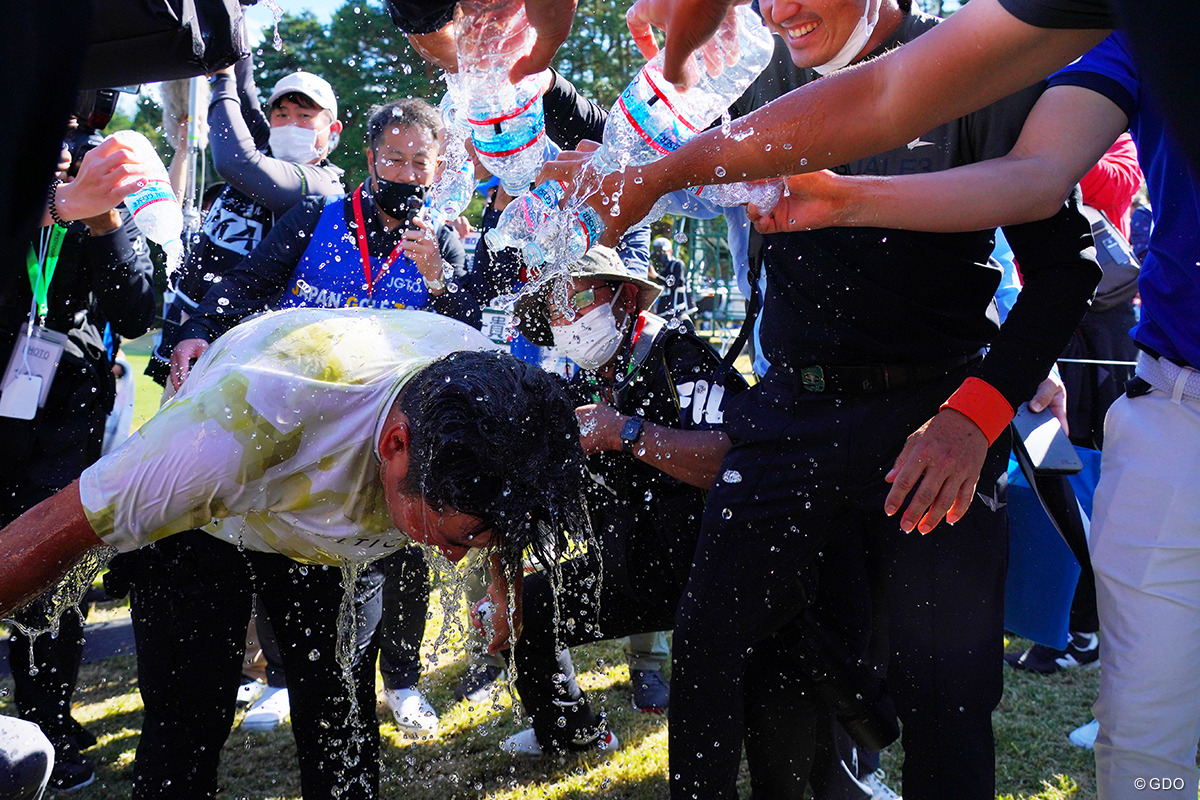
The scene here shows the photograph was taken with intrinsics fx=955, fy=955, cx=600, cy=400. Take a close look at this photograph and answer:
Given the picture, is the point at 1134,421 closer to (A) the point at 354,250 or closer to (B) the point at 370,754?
(B) the point at 370,754

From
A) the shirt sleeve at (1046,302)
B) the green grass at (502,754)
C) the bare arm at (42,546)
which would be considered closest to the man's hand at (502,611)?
the green grass at (502,754)

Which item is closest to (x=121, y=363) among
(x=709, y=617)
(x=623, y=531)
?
(x=623, y=531)

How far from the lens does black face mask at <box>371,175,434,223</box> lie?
12.0ft

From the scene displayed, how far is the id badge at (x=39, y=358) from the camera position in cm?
327

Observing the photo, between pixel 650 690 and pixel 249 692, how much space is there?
1697mm

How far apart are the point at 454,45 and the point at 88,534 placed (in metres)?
1.43

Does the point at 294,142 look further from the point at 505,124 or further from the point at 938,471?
the point at 938,471

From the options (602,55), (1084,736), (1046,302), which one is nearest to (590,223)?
(1046,302)

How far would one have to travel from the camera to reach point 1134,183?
161 inches

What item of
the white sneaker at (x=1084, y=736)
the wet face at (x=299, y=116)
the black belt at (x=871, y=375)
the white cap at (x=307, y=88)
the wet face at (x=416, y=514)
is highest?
the white cap at (x=307, y=88)

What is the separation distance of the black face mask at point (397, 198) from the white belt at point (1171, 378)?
2.55 m

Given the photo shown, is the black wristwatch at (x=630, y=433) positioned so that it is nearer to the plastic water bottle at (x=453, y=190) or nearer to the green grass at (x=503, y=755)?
the green grass at (x=503, y=755)

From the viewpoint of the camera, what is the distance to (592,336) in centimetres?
315

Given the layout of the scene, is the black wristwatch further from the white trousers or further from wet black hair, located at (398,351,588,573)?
the white trousers
